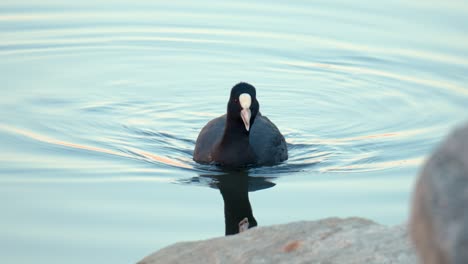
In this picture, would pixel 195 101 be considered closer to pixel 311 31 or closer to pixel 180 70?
pixel 180 70

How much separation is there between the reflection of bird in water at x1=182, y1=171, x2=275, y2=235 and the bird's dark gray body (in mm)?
331

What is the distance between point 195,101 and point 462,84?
127 inches

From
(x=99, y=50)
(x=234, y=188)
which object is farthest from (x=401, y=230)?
(x=99, y=50)

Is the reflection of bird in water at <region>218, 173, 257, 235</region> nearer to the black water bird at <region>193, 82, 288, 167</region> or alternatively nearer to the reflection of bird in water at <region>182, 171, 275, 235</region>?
the reflection of bird in water at <region>182, 171, 275, 235</region>

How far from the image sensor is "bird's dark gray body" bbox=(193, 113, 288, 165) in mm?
9688

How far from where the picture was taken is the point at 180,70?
12766 millimetres

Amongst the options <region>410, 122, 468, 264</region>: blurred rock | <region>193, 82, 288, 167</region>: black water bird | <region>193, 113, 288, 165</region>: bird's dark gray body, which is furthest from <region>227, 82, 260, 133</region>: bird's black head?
<region>410, 122, 468, 264</region>: blurred rock

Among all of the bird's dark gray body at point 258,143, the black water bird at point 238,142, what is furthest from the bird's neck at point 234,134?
the bird's dark gray body at point 258,143

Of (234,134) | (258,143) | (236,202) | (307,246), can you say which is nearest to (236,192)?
(236,202)

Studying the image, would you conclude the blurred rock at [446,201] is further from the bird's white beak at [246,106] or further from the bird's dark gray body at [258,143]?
the bird's dark gray body at [258,143]

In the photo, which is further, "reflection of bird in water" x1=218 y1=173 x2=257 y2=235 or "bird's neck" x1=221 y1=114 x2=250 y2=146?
"bird's neck" x1=221 y1=114 x2=250 y2=146

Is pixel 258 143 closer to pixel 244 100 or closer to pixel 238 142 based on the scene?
pixel 238 142

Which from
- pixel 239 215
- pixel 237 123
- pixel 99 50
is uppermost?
pixel 99 50

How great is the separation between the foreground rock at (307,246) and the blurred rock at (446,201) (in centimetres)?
179
